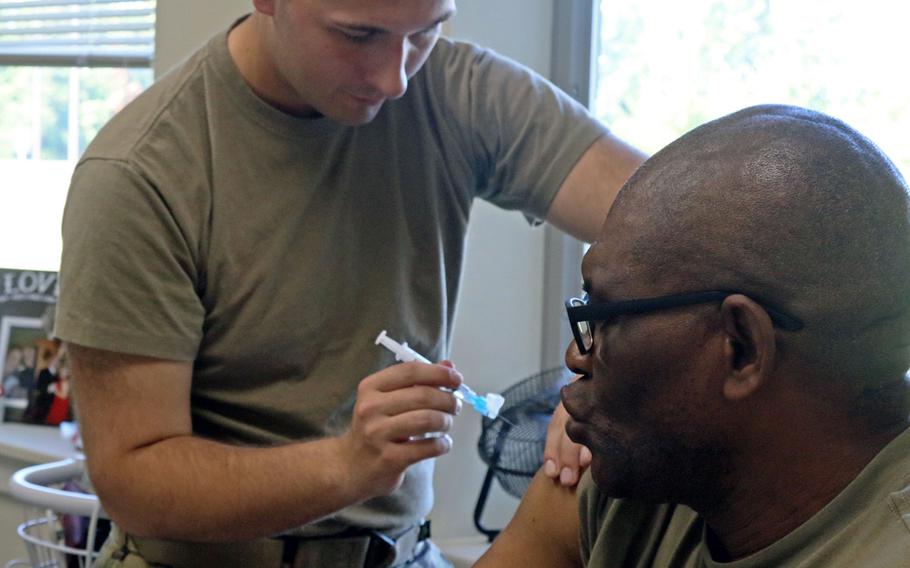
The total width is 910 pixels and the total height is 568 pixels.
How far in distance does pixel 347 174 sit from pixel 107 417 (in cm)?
46

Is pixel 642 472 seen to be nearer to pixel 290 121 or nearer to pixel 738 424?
pixel 738 424

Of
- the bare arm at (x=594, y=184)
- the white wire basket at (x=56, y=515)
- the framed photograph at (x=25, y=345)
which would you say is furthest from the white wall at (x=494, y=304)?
the bare arm at (x=594, y=184)

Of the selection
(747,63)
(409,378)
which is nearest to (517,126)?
(409,378)

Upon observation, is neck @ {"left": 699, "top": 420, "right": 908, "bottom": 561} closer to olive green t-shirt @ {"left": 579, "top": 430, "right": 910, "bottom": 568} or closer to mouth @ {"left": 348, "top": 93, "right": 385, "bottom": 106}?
olive green t-shirt @ {"left": 579, "top": 430, "right": 910, "bottom": 568}

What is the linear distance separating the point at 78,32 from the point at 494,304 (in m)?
1.49

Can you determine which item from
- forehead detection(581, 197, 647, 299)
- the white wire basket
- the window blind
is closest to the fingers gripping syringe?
forehead detection(581, 197, 647, 299)

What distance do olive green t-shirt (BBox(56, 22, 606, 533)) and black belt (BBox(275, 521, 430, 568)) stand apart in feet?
0.06

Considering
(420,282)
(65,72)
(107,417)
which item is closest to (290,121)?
(420,282)

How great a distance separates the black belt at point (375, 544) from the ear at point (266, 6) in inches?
27.3

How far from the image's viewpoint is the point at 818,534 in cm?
111

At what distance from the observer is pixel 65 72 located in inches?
140

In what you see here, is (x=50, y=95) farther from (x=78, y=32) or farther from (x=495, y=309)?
(x=495, y=309)

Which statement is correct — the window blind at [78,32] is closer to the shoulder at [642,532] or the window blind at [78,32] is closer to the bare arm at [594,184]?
the bare arm at [594,184]

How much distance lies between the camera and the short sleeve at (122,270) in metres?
1.50
